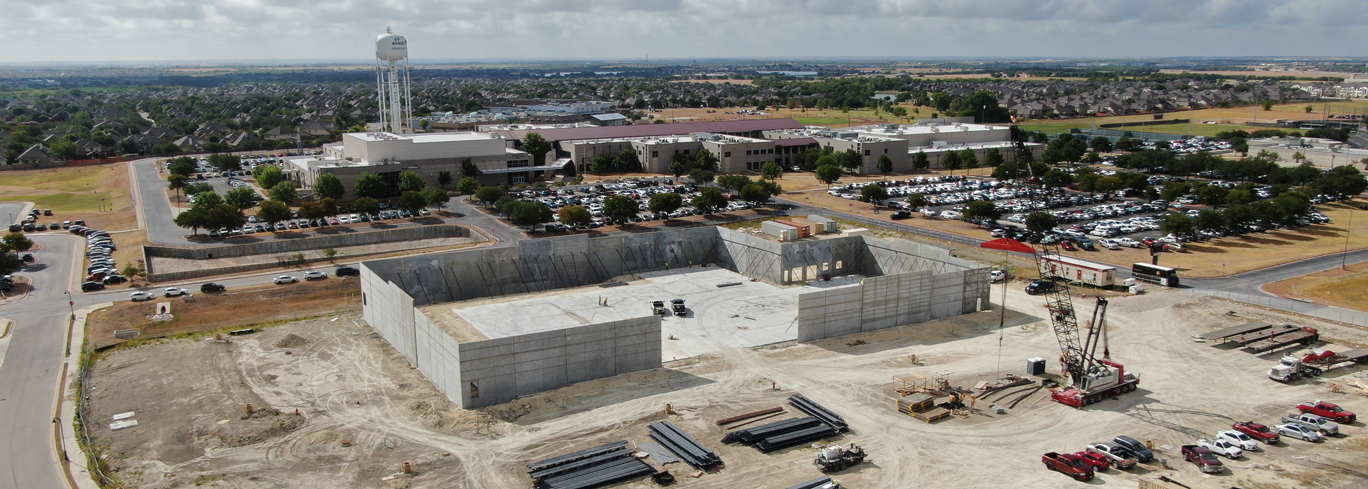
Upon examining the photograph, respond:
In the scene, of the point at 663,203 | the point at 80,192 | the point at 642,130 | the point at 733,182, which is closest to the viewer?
the point at 663,203

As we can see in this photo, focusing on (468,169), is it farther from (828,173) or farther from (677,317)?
(677,317)

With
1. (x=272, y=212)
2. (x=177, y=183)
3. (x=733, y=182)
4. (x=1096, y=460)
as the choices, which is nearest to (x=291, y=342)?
(x=272, y=212)

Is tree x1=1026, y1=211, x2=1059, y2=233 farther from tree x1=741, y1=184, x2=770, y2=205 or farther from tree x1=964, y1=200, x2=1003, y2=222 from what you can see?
tree x1=741, y1=184, x2=770, y2=205

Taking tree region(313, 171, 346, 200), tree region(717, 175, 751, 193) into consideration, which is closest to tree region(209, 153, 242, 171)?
tree region(313, 171, 346, 200)

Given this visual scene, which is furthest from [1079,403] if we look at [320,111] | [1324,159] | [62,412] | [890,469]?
[320,111]

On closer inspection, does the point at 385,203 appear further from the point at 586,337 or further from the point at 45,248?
the point at 586,337
